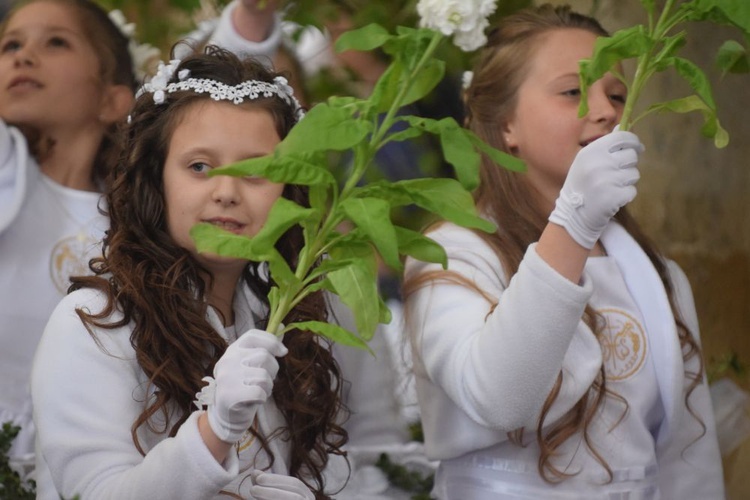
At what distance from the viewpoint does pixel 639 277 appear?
7.14 ft

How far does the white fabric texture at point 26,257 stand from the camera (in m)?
2.61

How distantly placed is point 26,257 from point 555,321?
1.27m

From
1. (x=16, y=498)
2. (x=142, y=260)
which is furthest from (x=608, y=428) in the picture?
(x=16, y=498)

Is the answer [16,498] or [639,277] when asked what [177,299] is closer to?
[16,498]

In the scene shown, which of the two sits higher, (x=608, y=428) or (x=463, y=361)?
(x=463, y=361)

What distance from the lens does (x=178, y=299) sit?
1.90m

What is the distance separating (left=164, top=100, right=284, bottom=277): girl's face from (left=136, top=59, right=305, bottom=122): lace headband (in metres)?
0.02

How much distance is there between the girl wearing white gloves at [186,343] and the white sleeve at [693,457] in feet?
1.83

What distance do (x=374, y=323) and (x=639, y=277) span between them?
2.55 ft

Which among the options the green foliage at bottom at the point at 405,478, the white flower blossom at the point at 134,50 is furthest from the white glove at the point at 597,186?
the white flower blossom at the point at 134,50

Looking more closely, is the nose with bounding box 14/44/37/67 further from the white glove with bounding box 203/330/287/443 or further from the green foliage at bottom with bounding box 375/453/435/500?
the white glove with bounding box 203/330/287/443

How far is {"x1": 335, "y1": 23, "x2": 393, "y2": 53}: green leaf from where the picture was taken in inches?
62.2

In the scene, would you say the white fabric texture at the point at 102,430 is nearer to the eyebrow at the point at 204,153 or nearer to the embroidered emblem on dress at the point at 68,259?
the eyebrow at the point at 204,153

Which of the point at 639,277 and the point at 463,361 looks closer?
the point at 463,361
